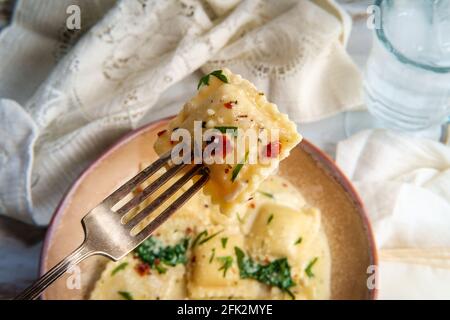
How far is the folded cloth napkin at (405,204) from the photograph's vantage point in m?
2.27

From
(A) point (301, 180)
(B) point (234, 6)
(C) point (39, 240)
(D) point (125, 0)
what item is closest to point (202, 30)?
(B) point (234, 6)

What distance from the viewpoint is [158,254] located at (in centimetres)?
227

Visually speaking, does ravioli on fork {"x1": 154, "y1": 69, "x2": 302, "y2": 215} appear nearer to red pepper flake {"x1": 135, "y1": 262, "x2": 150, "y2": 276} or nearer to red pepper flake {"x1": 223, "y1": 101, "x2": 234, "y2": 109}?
red pepper flake {"x1": 223, "y1": 101, "x2": 234, "y2": 109}

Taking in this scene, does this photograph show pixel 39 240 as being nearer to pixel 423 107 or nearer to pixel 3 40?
pixel 3 40

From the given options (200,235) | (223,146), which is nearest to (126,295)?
(200,235)

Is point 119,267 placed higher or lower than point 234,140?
lower

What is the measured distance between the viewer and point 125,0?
2.39 m

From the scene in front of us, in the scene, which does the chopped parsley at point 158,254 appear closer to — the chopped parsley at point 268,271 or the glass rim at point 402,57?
the chopped parsley at point 268,271

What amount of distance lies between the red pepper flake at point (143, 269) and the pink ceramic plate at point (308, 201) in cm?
16

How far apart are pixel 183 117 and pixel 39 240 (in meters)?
1.12

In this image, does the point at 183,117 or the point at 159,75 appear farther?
the point at 159,75

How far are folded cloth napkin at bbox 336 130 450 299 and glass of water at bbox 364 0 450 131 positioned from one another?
17cm

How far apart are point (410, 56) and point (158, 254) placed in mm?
1317

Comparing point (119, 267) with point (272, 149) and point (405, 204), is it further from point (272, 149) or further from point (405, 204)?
point (405, 204)
